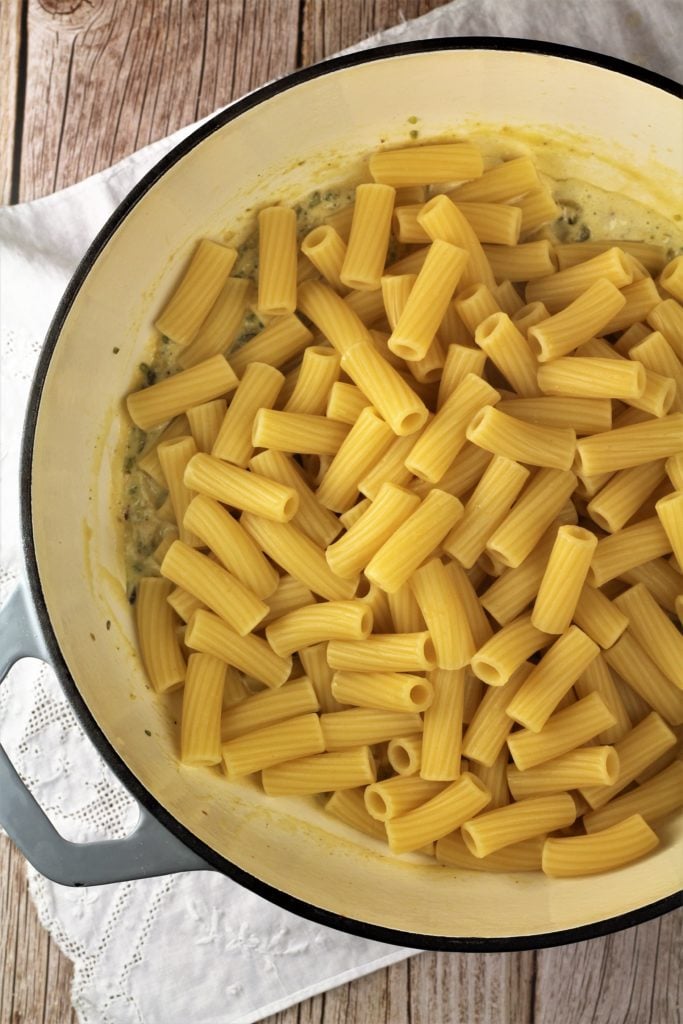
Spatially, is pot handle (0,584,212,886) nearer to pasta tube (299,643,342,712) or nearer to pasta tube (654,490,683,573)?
pasta tube (299,643,342,712)

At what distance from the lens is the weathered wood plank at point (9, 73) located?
1781 mm

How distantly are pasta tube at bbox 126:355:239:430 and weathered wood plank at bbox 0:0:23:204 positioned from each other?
0.65 meters

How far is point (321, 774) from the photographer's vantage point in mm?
1421

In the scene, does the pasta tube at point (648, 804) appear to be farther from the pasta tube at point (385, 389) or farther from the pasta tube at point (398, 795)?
the pasta tube at point (385, 389)

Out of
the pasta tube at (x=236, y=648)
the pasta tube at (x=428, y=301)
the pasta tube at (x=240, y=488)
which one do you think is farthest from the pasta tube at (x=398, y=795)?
the pasta tube at (x=428, y=301)

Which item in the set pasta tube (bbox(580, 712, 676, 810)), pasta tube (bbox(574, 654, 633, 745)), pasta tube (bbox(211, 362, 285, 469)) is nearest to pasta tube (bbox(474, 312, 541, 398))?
pasta tube (bbox(211, 362, 285, 469))

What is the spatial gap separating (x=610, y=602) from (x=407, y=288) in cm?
56

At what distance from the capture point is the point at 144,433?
151 centimetres

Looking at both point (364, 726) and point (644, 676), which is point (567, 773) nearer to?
point (644, 676)

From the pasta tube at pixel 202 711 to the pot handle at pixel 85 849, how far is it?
0.17 meters

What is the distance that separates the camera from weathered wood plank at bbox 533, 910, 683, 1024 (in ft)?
5.36

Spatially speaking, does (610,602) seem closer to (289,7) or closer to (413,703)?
(413,703)

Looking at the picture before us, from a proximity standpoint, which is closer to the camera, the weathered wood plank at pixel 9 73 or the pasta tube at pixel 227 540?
the pasta tube at pixel 227 540

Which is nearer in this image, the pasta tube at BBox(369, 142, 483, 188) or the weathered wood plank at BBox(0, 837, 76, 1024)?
the pasta tube at BBox(369, 142, 483, 188)
